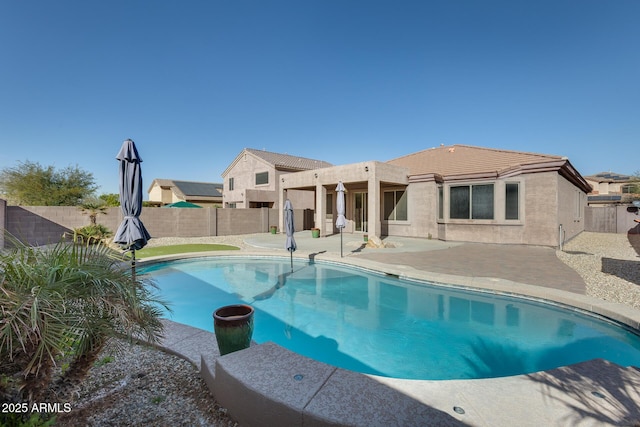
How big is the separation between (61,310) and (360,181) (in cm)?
1565

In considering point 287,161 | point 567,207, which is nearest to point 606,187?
point 567,207

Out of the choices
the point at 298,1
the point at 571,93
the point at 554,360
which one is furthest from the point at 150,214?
the point at 571,93

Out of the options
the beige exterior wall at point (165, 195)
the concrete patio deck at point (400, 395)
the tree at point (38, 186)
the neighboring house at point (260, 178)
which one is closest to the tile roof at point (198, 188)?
the beige exterior wall at point (165, 195)

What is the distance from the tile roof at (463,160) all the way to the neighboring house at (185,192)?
95.9 ft

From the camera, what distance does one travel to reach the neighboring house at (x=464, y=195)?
13086mm

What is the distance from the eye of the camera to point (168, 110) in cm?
1722

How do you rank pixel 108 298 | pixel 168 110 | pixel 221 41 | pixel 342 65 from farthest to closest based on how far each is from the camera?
pixel 168 110, pixel 342 65, pixel 221 41, pixel 108 298

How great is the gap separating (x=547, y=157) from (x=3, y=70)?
26.3 m

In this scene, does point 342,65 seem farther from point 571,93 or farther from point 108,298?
point 108,298

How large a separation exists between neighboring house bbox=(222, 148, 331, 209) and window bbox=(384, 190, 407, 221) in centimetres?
1034

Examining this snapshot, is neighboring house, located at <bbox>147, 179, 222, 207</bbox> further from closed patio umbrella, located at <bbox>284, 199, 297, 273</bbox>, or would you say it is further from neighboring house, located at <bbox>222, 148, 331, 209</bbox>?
closed patio umbrella, located at <bbox>284, 199, 297, 273</bbox>

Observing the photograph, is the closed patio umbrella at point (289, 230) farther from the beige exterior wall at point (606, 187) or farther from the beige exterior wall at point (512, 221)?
the beige exterior wall at point (606, 187)

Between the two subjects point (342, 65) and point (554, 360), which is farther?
point (342, 65)

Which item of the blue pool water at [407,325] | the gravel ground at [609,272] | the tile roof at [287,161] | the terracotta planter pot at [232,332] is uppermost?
the tile roof at [287,161]
